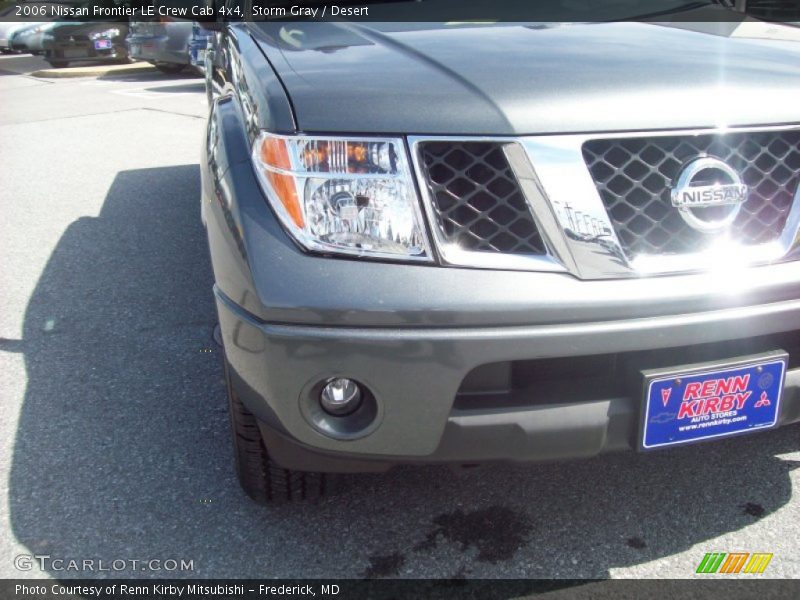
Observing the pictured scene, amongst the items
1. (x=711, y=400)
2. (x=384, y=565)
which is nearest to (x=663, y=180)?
(x=711, y=400)

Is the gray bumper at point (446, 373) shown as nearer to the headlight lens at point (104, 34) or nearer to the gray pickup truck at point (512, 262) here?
the gray pickup truck at point (512, 262)

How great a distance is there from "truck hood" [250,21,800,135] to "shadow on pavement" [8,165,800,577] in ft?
2.86

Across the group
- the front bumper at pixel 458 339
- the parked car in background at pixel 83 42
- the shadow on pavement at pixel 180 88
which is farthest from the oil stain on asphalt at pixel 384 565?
the parked car in background at pixel 83 42

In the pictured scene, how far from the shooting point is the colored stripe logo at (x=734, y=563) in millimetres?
2004

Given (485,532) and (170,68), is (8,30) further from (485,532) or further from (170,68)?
(485,532)

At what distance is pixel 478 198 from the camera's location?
→ 1.72 metres

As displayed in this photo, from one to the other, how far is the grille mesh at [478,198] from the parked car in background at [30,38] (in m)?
17.8

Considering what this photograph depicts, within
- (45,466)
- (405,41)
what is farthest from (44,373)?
(405,41)

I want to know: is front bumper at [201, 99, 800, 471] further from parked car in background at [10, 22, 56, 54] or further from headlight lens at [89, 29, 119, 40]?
parked car in background at [10, 22, 56, 54]

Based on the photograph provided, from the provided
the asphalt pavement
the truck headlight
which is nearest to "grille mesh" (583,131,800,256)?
the truck headlight

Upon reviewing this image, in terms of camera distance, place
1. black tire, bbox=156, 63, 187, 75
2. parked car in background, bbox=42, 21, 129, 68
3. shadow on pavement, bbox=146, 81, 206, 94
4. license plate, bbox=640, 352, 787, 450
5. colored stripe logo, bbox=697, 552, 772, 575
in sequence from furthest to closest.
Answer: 1. parked car in background, bbox=42, 21, 129, 68
2. black tire, bbox=156, 63, 187, 75
3. shadow on pavement, bbox=146, 81, 206, 94
4. colored stripe logo, bbox=697, 552, 772, 575
5. license plate, bbox=640, 352, 787, 450

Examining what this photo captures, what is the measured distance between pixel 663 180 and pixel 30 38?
18994 mm

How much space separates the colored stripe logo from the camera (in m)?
2.00

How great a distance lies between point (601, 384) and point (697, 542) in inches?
24.7
